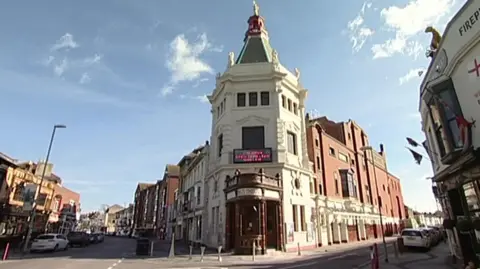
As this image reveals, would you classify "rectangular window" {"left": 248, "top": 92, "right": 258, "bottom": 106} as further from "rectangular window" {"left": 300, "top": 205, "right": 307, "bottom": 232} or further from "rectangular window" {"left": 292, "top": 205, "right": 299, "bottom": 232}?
"rectangular window" {"left": 300, "top": 205, "right": 307, "bottom": 232}

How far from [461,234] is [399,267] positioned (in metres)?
4.55

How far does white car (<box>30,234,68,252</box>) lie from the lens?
25.0m

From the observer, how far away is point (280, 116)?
Answer: 100ft

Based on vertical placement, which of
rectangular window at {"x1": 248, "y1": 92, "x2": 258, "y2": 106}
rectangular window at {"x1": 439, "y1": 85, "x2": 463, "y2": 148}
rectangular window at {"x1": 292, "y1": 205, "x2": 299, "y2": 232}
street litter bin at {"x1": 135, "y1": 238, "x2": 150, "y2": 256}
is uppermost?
rectangular window at {"x1": 248, "y1": 92, "x2": 258, "y2": 106}

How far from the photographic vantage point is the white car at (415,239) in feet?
75.0

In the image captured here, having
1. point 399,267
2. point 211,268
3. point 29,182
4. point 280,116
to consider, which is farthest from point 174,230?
point 399,267

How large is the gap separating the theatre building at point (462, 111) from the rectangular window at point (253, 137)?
18693mm

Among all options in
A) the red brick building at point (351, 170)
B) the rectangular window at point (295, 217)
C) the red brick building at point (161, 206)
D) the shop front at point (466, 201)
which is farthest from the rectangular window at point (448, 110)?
the red brick building at point (161, 206)

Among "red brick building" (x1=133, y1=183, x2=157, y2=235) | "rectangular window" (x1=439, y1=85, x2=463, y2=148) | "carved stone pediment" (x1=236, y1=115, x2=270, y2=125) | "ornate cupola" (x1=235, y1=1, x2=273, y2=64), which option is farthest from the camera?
"red brick building" (x1=133, y1=183, x2=157, y2=235)

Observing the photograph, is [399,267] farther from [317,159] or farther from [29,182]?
[29,182]

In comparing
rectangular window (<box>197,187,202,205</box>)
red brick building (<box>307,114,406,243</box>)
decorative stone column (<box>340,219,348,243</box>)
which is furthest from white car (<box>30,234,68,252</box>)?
decorative stone column (<box>340,219,348,243</box>)

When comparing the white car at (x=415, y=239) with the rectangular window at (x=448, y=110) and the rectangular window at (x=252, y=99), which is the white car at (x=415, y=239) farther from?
the rectangular window at (x=252, y=99)

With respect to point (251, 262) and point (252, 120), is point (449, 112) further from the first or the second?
point (252, 120)

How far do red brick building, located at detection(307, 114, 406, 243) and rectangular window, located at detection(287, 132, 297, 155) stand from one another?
512 cm
